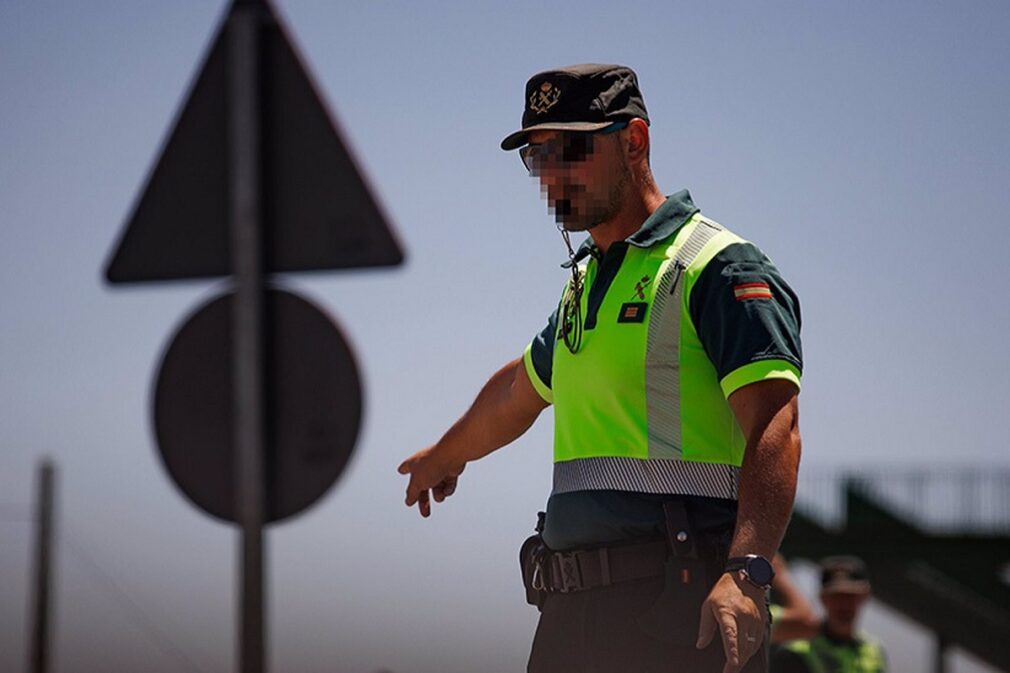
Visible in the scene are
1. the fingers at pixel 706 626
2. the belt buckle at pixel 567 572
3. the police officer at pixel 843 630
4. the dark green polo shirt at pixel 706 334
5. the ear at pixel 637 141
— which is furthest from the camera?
the police officer at pixel 843 630

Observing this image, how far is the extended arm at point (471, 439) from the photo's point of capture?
463cm

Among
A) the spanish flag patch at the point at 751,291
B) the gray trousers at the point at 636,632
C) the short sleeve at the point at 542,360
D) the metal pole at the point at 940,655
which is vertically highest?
the spanish flag patch at the point at 751,291

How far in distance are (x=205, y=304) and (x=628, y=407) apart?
1.19 metres

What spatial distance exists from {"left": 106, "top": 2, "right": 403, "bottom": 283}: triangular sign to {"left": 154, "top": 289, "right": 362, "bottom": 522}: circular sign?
15 centimetres

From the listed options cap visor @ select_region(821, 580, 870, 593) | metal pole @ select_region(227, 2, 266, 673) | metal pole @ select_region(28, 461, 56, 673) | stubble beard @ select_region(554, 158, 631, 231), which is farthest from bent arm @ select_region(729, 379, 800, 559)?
metal pole @ select_region(28, 461, 56, 673)

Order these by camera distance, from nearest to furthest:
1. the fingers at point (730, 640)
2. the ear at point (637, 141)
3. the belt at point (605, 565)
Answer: the fingers at point (730, 640) < the belt at point (605, 565) < the ear at point (637, 141)

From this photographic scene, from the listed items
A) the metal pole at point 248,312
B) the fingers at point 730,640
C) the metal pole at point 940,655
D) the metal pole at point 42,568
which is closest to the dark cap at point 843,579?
the metal pole at point 248,312

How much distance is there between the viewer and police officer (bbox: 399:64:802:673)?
362cm

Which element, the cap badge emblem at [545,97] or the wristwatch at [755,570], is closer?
the wristwatch at [755,570]

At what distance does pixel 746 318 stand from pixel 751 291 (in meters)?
0.08

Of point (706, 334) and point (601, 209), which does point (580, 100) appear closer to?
point (601, 209)

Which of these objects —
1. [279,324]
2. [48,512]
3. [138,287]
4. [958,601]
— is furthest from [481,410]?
[958,601]

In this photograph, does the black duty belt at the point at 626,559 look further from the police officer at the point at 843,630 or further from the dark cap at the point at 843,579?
the dark cap at the point at 843,579

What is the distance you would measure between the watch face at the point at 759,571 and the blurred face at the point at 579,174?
3.15ft
